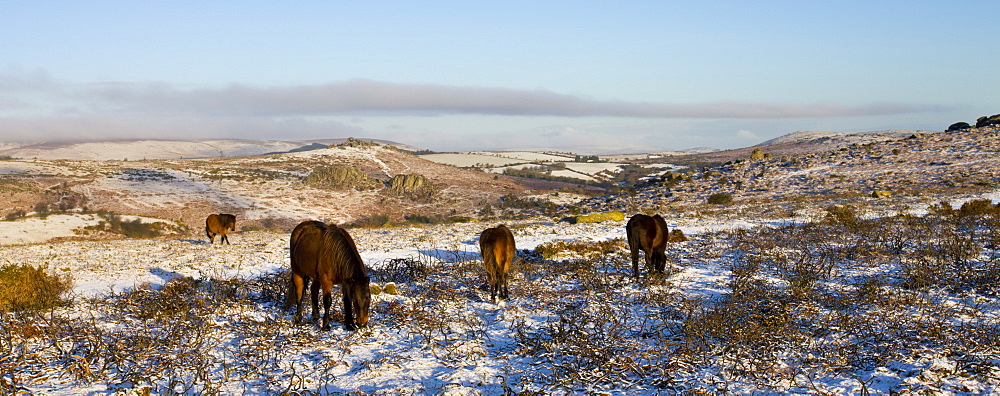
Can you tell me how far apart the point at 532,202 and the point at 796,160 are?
22.5 metres

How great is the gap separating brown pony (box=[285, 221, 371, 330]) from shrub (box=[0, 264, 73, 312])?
379cm

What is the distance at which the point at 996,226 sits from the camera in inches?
521

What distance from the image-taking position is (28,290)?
28.0 ft

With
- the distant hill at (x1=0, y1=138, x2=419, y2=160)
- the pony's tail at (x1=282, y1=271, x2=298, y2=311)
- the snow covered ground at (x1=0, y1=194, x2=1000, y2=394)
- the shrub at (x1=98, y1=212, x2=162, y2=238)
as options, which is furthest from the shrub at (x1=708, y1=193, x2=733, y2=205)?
the distant hill at (x1=0, y1=138, x2=419, y2=160)

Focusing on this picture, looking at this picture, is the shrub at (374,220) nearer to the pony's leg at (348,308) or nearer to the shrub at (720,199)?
the shrub at (720,199)

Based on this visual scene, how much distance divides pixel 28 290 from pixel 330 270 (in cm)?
557

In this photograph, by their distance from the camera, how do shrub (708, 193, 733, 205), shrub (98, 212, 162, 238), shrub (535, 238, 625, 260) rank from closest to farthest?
1. shrub (535, 238, 625, 260)
2. shrub (98, 212, 162, 238)
3. shrub (708, 193, 733, 205)

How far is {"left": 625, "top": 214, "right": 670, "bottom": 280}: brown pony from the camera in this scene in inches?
Answer: 416

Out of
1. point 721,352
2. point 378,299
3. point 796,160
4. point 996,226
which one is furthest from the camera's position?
point 796,160

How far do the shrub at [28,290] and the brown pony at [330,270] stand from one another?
3.79 metres

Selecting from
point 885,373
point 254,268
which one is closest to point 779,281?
point 885,373

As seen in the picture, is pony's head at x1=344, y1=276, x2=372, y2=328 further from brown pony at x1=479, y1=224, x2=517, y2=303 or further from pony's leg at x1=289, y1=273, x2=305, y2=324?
brown pony at x1=479, y1=224, x2=517, y2=303

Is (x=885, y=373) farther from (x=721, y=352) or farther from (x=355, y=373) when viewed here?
(x=355, y=373)

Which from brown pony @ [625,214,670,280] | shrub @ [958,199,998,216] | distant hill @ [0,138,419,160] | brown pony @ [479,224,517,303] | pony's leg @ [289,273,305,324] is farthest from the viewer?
distant hill @ [0,138,419,160]
